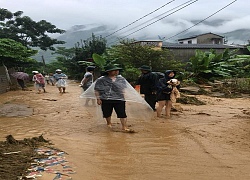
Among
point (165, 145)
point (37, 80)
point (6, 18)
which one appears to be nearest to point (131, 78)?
point (37, 80)

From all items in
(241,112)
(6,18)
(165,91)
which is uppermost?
(6,18)

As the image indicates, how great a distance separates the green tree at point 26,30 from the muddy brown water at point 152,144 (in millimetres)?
21602

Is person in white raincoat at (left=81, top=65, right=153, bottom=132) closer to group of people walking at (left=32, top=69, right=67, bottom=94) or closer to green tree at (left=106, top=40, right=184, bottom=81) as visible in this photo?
group of people walking at (left=32, top=69, right=67, bottom=94)

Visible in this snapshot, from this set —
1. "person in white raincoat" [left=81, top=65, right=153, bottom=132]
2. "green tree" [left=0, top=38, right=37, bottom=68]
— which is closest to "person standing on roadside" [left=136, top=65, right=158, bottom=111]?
"person in white raincoat" [left=81, top=65, right=153, bottom=132]

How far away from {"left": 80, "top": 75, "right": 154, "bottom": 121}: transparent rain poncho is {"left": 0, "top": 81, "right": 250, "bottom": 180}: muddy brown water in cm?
30

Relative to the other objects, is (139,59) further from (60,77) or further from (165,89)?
(165,89)

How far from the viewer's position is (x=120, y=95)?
686 cm

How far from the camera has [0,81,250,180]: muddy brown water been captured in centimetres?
430

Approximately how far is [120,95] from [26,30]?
25.7 meters

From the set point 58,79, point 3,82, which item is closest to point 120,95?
point 58,79

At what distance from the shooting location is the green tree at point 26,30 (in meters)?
29.1

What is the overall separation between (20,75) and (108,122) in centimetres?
1283

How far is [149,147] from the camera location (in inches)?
219

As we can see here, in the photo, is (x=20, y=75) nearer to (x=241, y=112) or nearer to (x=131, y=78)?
(x=131, y=78)
